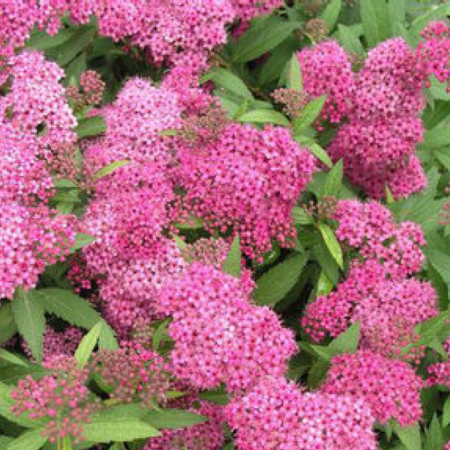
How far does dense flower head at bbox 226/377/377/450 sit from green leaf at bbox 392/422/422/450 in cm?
35

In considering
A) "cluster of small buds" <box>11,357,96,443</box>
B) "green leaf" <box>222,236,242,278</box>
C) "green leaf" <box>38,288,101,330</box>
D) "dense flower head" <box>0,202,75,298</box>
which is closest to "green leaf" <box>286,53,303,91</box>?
"green leaf" <box>222,236,242,278</box>

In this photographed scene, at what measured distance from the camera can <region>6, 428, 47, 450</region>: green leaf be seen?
2961 mm

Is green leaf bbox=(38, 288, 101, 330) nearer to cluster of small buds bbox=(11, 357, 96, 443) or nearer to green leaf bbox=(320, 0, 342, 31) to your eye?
cluster of small buds bbox=(11, 357, 96, 443)

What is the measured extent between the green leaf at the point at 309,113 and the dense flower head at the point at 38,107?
1172mm

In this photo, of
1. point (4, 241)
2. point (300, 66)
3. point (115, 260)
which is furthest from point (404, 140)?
point (4, 241)

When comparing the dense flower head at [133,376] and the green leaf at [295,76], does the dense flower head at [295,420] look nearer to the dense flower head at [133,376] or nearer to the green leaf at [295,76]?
the dense flower head at [133,376]

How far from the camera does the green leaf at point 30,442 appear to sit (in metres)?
2.96

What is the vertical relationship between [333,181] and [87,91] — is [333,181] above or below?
below

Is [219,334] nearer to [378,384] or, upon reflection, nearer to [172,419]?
[172,419]

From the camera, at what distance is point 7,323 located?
11.6 feet

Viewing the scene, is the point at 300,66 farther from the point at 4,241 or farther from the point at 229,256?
the point at 4,241

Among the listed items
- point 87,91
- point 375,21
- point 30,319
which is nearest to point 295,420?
point 30,319

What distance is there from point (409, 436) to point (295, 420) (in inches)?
28.3

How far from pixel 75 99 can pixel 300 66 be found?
1.28m
